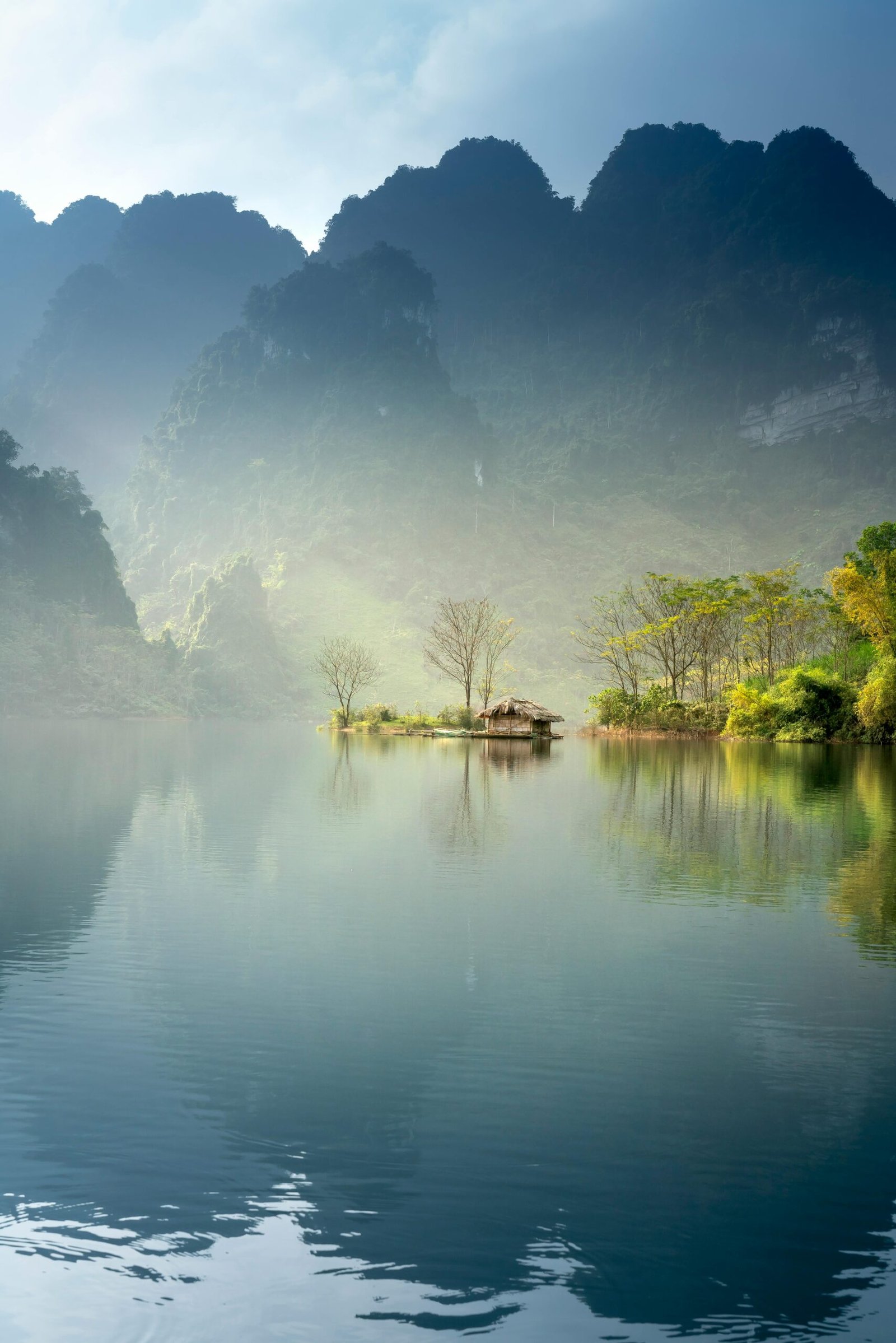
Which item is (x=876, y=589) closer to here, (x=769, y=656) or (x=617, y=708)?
(x=769, y=656)

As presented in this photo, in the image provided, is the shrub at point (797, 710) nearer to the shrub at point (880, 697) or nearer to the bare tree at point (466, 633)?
the shrub at point (880, 697)

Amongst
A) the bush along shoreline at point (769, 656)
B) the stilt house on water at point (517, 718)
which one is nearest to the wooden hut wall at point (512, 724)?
the stilt house on water at point (517, 718)

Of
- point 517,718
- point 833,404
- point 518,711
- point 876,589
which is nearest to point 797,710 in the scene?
point 876,589

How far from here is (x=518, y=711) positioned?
46.8 metres

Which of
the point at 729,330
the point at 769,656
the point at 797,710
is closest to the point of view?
A: the point at 797,710

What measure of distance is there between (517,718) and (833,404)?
12954 centimetres

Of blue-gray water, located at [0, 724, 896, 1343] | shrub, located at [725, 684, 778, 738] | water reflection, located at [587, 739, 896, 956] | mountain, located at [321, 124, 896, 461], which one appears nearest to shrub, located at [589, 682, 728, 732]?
shrub, located at [725, 684, 778, 738]

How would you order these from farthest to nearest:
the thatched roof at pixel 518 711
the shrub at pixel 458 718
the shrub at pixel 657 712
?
the shrub at pixel 458 718
the shrub at pixel 657 712
the thatched roof at pixel 518 711

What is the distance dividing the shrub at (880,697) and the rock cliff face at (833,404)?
12842cm

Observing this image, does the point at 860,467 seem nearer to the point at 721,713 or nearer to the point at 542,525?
the point at 542,525

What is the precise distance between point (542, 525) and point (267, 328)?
231ft

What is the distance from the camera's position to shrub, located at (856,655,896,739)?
118 feet

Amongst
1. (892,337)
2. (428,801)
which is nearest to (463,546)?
(892,337)

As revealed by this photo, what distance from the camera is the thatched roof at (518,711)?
154 ft
